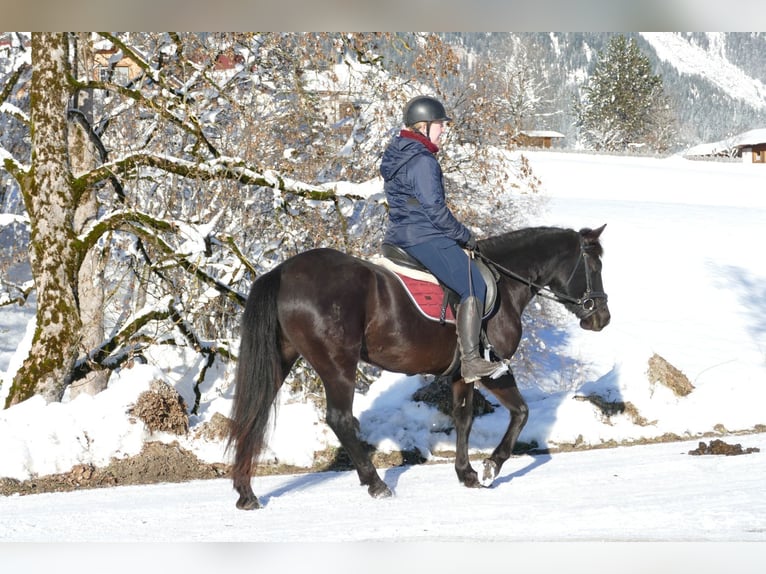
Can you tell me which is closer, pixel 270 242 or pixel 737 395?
pixel 737 395

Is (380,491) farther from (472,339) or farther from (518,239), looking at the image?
(518,239)

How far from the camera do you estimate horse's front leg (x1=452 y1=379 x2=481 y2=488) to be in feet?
24.5

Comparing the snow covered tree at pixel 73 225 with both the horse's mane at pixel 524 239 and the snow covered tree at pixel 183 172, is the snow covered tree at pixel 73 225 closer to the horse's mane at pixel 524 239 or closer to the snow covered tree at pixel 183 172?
the snow covered tree at pixel 183 172

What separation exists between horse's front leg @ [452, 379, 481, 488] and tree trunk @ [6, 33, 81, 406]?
14.6 feet

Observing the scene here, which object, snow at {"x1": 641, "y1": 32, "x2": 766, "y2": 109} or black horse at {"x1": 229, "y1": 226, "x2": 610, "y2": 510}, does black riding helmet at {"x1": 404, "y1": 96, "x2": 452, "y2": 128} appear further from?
snow at {"x1": 641, "y1": 32, "x2": 766, "y2": 109}

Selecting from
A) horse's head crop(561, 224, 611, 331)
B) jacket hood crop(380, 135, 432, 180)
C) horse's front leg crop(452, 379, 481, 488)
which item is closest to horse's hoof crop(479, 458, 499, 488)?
horse's front leg crop(452, 379, 481, 488)

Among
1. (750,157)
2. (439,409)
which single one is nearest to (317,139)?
(439,409)

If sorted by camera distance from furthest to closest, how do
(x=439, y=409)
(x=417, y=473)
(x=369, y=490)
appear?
(x=439, y=409) → (x=417, y=473) → (x=369, y=490)

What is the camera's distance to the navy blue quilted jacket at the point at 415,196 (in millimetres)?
6887

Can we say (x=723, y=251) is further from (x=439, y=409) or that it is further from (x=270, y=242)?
(x=439, y=409)

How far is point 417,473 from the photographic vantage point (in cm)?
812

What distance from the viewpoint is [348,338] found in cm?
684

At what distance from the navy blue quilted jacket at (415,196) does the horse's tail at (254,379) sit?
1135 mm

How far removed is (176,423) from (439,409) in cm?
270
